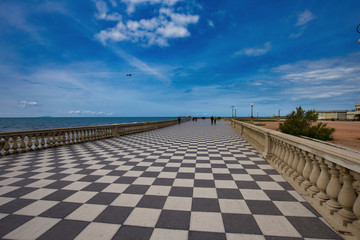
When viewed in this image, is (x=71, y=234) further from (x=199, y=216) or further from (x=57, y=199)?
(x=199, y=216)

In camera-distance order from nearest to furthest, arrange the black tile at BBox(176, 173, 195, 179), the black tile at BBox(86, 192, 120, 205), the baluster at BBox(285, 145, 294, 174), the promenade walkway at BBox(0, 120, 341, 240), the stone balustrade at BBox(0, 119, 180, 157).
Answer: the promenade walkway at BBox(0, 120, 341, 240)
the black tile at BBox(86, 192, 120, 205)
the baluster at BBox(285, 145, 294, 174)
the black tile at BBox(176, 173, 195, 179)
the stone balustrade at BBox(0, 119, 180, 157)

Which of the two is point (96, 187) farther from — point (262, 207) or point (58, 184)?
point (262, 207)

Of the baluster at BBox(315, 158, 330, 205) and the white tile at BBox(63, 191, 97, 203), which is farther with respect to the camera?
the white tile at BBox(63, 191, 97, 203)

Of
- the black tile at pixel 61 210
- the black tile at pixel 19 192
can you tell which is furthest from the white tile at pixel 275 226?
the black tile at pixel 19 192

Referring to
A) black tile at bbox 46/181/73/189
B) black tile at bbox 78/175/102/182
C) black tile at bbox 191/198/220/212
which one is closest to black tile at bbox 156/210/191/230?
black tile at bbox 191/198/220/212

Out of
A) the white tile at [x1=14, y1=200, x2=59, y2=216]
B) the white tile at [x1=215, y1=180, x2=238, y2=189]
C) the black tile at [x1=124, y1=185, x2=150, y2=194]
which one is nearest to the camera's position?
the white tile at [x1=14, y1=200, x2=59, y2=216]

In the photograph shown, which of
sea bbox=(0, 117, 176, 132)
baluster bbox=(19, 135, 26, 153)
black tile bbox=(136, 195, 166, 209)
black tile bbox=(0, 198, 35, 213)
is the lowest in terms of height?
sea bbox=(0, 117, 176, 132)

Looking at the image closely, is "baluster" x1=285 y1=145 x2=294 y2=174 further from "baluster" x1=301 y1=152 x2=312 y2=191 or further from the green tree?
the green tree

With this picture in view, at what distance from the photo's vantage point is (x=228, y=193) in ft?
9.66

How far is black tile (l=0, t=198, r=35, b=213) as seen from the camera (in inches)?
95.8

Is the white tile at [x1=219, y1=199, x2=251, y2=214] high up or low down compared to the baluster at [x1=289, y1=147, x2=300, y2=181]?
down

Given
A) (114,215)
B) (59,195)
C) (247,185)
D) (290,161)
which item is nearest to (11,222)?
(59,195)

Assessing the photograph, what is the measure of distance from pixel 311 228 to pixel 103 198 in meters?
3.09

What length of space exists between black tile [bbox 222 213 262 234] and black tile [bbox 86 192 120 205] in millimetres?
1860
